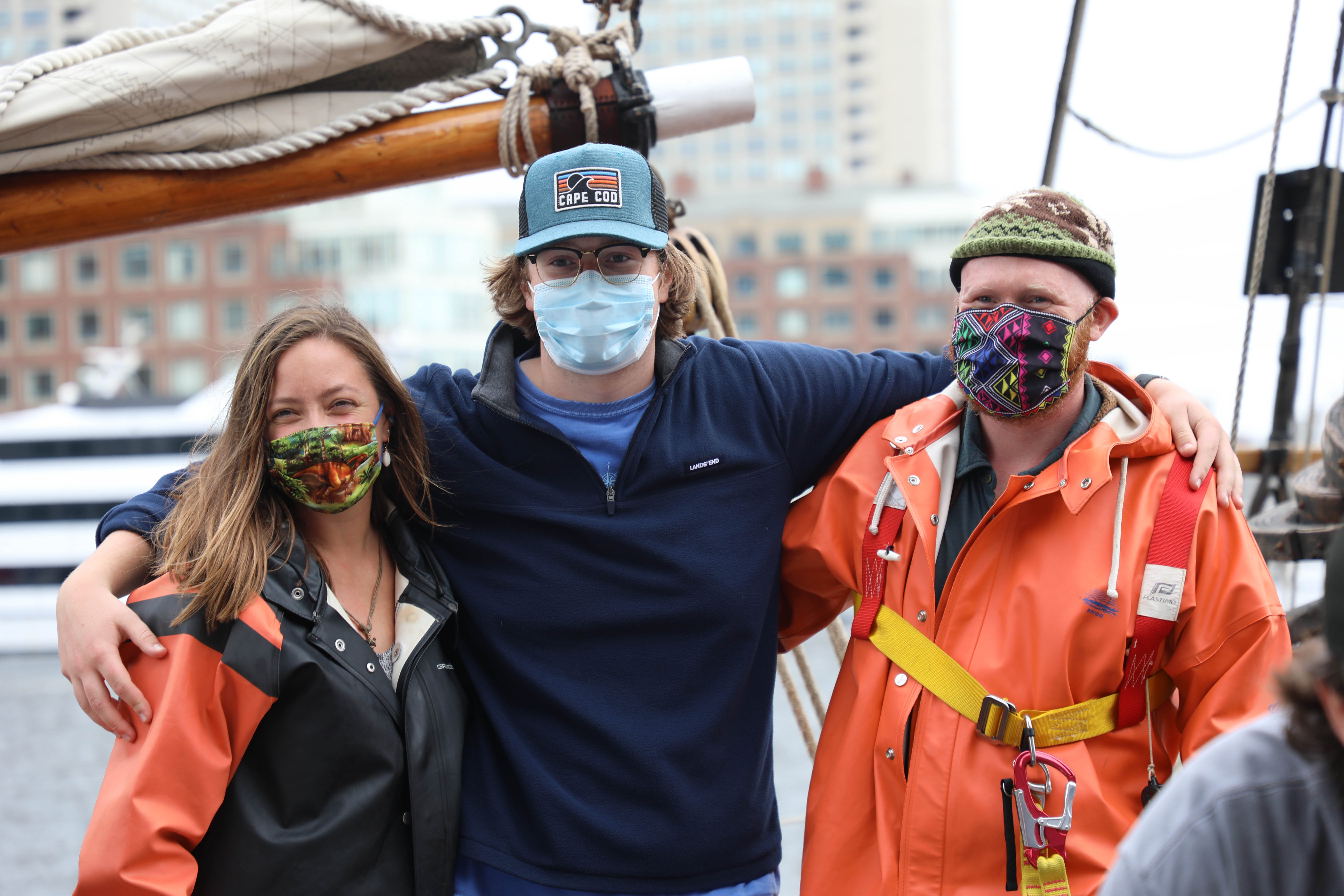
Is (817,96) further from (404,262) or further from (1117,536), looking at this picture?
(1117,536)

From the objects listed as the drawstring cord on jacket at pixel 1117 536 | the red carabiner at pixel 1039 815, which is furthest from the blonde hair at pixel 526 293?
the red carabiner at pixel 1039 815

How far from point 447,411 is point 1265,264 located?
12.3ft

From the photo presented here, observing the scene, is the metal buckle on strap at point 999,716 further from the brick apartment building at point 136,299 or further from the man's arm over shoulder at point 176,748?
the brick apartment building at point 136,299

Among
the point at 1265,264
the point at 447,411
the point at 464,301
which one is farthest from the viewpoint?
the point at 464,301

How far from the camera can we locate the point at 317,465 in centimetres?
231

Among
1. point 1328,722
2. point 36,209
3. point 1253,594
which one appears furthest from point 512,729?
point 36,209

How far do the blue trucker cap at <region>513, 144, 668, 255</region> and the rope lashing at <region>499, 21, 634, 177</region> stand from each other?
45 centimetres

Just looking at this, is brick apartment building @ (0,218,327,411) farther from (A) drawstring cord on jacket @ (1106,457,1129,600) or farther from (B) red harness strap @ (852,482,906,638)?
(A) drawstring cord on jacket @ (1106,457,1129,600)

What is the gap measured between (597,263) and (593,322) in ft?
0.43

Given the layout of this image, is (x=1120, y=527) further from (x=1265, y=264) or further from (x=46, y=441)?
(x=46, y=441)

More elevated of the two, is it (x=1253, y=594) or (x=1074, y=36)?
(x=1074, y=36)

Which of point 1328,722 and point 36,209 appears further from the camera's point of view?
point 36,209

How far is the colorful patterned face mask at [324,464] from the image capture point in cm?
231

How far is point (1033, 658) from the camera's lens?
6.82ft
